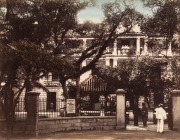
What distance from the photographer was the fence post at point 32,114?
16.9 m

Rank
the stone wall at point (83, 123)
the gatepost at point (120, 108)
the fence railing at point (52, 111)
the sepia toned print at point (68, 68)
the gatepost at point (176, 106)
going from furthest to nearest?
Answer: the gatepost at point (120, 108), the gatepost at point (176, 106), the stone wall at point (83, 123), the fence railing at point (52, 111), the sepia toned print at point (68, 68)

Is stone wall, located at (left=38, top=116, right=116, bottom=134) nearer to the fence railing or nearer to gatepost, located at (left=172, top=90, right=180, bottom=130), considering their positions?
the fence railing

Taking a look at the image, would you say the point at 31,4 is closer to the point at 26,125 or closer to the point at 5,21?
the point at 5,21

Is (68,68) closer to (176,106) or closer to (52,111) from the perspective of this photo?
(52,111)

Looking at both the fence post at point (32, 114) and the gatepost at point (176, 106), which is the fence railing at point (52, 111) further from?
the gatepost at point (176, 106)

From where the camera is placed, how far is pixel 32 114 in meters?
17.1

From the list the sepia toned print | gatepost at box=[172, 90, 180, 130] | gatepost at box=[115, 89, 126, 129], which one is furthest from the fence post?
gatepost at box=[172, 90, 180, 130]

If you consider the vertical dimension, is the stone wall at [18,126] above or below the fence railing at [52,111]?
below

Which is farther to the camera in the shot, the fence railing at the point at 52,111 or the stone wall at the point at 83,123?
the stone wall at the point at 83,123

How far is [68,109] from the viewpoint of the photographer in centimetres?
1958

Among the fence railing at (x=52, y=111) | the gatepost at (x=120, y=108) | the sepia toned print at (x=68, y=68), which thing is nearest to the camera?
the sepia toned print at (x=68, y=68)

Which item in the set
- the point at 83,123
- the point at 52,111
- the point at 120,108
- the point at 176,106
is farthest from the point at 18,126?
the point at 176,106

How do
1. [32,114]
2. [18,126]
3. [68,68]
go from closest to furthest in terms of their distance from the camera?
[18,126], [32,114], [68,68]

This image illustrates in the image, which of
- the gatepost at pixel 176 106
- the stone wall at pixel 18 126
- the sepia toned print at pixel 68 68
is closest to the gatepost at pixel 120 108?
the sepia toned print at pixel 68 68
